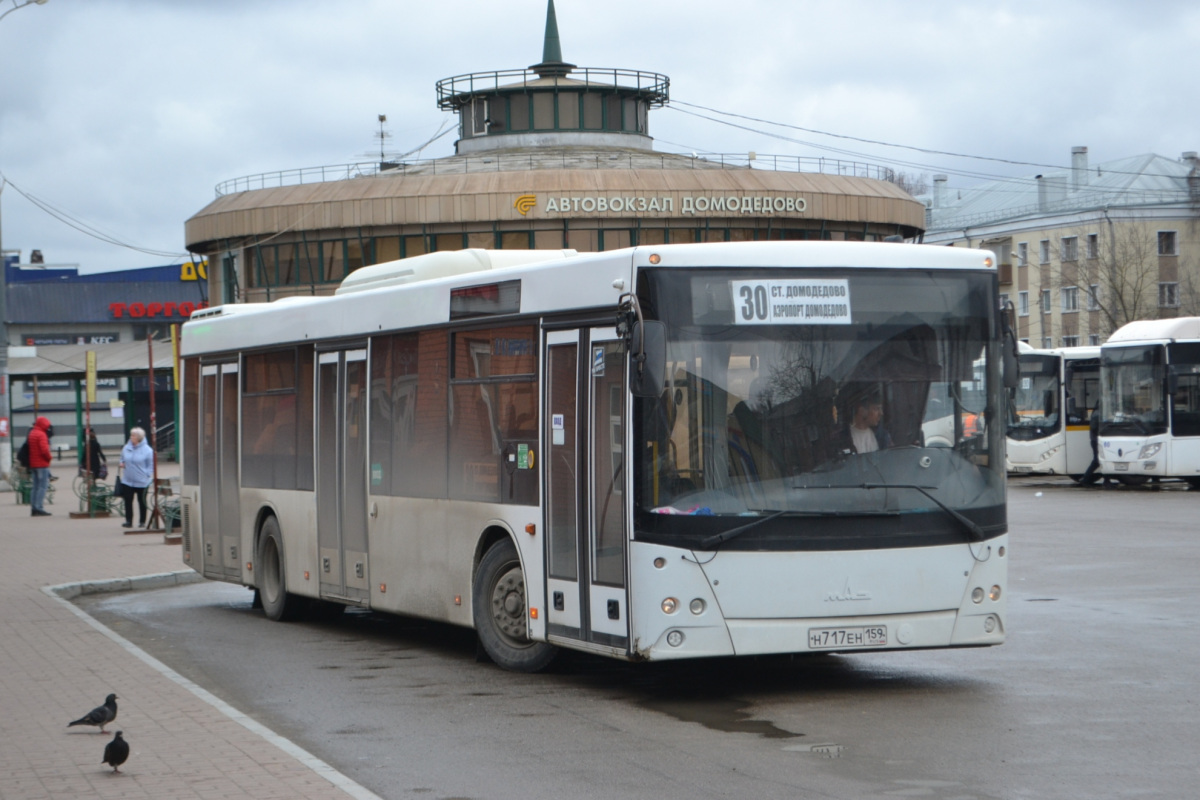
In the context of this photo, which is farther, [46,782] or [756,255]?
[756,255]

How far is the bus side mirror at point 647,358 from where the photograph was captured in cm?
891

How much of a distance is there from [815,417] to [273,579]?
716 cm

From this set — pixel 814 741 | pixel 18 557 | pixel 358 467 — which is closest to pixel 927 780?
pixel 814 741

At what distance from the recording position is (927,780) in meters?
7.19

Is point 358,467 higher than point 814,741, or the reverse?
point 358,467

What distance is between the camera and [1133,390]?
111ft

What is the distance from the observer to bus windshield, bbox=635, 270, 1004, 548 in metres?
9.20

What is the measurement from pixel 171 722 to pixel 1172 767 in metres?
5.12

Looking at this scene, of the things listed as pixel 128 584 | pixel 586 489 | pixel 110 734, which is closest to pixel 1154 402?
pixel 128 584

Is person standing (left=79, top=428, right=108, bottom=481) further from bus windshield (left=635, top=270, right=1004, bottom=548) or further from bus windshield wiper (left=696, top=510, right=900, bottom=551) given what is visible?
bus windshield wiper (left=696, top=510, right=900, bottom=551)

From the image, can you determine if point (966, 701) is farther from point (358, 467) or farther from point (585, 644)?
point (358, 467)

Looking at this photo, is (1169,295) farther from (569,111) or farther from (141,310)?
(141,310)

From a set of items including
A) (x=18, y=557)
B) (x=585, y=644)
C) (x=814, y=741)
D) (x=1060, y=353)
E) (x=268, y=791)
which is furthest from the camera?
(x=1060, y=353)

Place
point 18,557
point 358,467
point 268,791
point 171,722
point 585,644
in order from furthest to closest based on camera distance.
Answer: point 18,557 < point 358,467 < point 585,644 < point 171,722 < point 268,791
